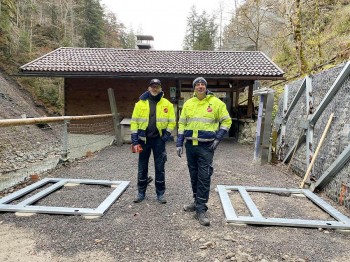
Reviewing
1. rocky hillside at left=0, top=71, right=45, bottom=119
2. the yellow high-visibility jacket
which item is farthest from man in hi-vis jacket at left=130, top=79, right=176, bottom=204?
rocky hillside at left=0, top=71, right=45, bottom=119

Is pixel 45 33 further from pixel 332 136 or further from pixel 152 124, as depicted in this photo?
pixel 332 136

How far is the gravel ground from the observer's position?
2.59 meters

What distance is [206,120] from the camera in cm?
338

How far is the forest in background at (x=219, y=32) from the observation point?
1369 centimetres

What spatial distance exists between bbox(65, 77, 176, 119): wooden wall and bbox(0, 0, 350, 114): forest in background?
7.00m

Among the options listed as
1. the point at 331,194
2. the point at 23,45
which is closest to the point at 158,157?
the point at 331,194

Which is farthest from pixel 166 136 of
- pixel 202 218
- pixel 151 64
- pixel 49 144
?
pixel 49 144

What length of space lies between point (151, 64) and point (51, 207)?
9.37 meters

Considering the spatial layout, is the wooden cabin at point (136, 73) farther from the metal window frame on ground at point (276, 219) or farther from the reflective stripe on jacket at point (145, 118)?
the metal window frame on ground at point (276, 219)

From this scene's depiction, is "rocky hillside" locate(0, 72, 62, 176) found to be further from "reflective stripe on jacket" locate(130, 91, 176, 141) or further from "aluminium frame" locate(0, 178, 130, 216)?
"reflective stripe on jacket" locate(130, 91, 176, 141)

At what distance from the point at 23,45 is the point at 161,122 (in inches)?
797

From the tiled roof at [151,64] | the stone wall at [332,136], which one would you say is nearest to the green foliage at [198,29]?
the tiled roof at [151,64]

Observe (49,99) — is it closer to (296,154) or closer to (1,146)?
(1,146)

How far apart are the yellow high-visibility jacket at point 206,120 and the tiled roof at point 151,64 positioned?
7.65 m
